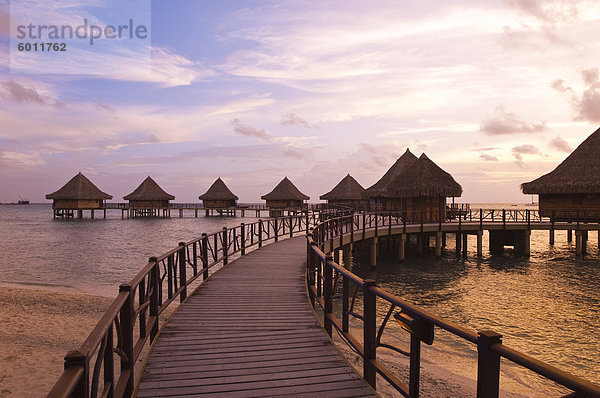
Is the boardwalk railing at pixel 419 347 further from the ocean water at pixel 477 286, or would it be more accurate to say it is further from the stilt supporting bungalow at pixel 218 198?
the stilt supporting bungalow at pixel 218 198

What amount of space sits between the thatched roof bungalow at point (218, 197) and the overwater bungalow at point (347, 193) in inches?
761

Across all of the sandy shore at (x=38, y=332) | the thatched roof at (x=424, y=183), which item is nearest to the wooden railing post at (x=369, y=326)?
the sandy shore at (x=38, y=332)

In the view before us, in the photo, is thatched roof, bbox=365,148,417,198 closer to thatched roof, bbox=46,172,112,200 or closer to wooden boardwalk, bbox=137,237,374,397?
wooden boardwalk, bbox=137,237,374,397

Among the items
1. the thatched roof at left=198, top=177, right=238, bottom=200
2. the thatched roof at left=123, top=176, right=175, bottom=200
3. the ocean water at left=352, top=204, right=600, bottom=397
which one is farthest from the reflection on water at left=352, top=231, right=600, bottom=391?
the thatched roof at left=123, top=176, right=175, bottom=200

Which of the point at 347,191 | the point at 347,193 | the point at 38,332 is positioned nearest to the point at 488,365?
the point at 38,332

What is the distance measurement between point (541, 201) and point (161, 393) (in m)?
30.1

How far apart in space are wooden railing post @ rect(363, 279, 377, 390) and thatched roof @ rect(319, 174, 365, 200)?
134 ft

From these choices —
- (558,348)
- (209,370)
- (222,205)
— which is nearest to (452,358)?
(558,348)

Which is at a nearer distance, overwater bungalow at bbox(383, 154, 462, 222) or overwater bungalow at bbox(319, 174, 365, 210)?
overwater bungalow at bbox(383, 154, 462, 222)

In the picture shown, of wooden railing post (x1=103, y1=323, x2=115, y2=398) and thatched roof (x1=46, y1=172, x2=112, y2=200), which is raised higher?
thatched roof (x1=46, y1=172, x2=112, y2=200)

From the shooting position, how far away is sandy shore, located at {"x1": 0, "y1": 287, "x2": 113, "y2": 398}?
6.82 meters

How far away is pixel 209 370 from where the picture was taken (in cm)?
395

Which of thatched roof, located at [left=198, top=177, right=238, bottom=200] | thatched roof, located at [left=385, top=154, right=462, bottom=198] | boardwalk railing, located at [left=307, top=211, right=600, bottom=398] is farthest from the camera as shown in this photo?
thatched roof, located at [left=198, top=177, right=238, bottom=200]

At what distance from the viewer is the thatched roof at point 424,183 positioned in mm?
23219
